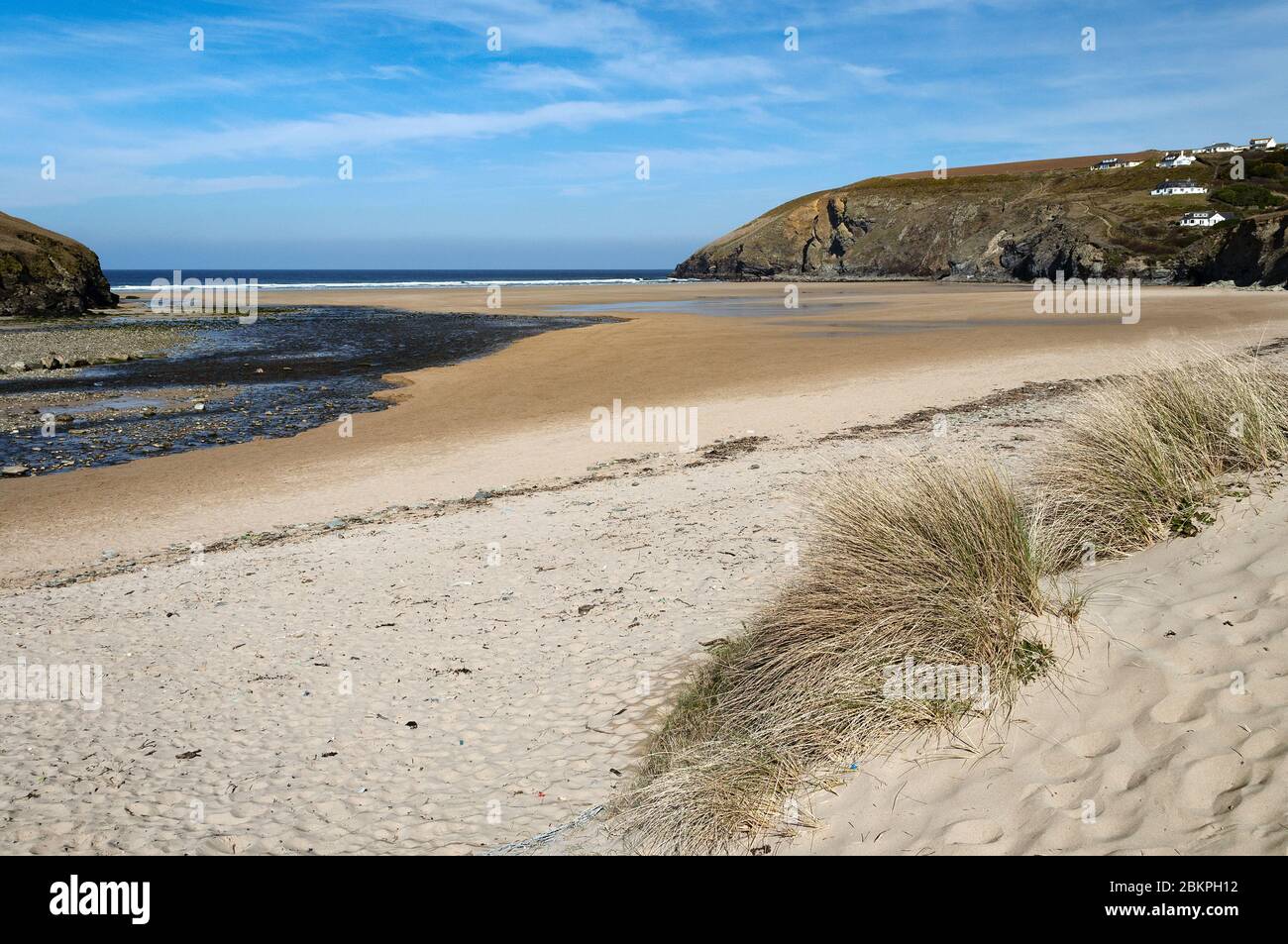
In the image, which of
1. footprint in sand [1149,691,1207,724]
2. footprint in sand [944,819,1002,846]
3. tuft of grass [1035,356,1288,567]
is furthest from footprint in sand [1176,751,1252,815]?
tuft of grass [1035,356,1288,567]

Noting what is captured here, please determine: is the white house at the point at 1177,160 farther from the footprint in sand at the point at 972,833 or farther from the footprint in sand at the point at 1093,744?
the footprint in sand at the point at 972,833

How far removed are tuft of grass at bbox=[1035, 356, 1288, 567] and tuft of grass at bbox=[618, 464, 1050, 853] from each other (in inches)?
34.3

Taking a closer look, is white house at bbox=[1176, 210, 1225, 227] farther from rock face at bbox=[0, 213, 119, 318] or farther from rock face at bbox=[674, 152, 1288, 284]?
rock face at bbox=[0, 213, 119, 318]

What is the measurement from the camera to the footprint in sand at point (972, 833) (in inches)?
139

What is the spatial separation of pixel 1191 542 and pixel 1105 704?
6.15 ft

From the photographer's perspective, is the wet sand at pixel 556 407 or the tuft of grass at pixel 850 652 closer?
the tuft of grass at pixel 850 652

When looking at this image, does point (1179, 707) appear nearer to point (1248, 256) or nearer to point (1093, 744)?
point (1093, 744)

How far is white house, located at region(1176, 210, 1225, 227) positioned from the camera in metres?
65.9

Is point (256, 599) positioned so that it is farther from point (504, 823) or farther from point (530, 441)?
point (530, 441)

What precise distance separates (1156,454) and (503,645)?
5.09 m

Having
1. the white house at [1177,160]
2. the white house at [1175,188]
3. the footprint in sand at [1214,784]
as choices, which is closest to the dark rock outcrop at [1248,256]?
the white house at [1175,188]

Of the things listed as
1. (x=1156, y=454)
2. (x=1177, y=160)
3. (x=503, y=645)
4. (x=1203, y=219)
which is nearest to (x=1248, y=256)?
(x=1203, y=219)

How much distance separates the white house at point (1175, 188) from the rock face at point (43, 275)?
90.3 metres

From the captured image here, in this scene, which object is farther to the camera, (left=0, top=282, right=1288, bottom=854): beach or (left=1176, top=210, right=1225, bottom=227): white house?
(left=1176, top=210, right=1225, bottom=227): white house
